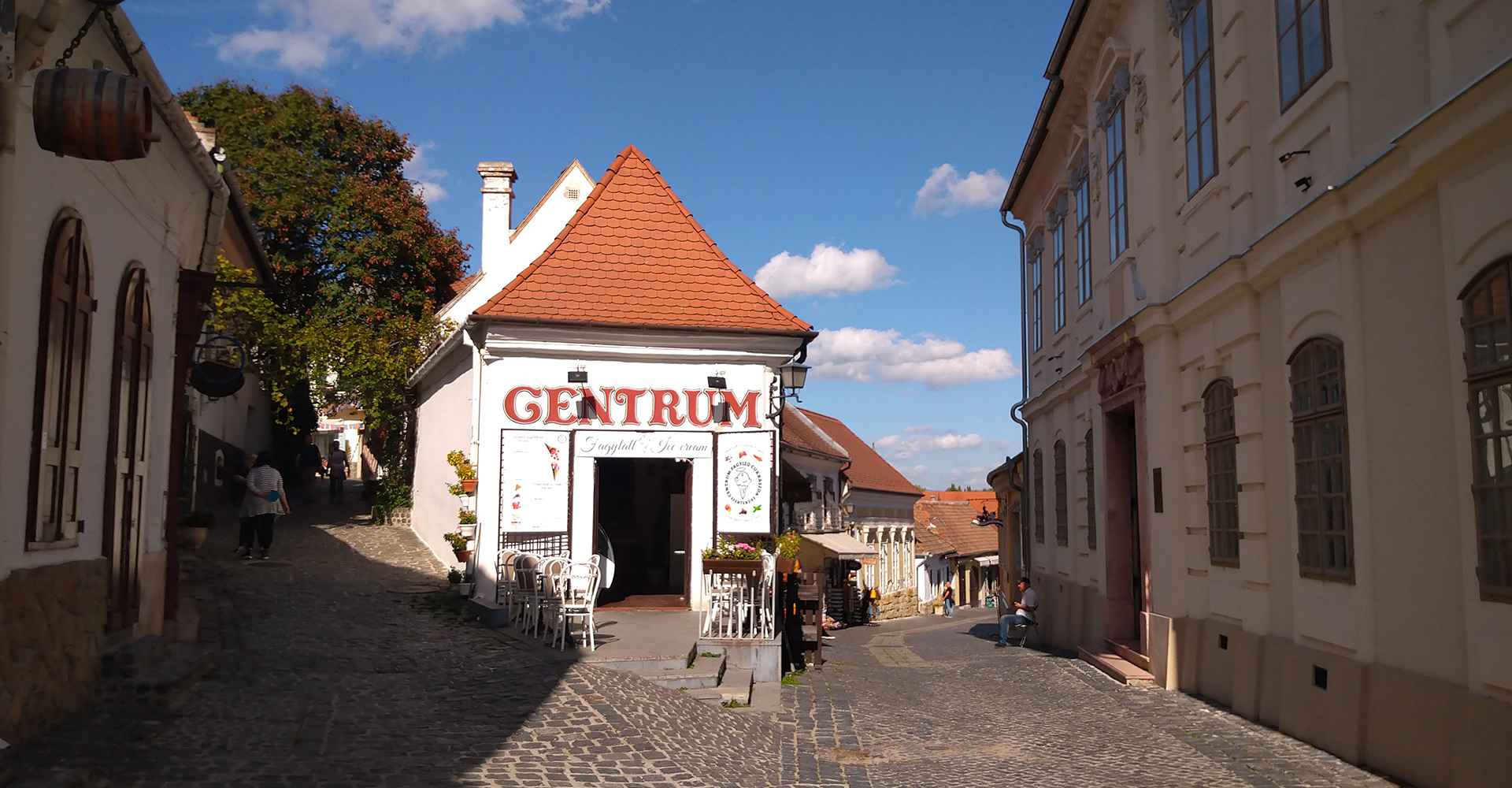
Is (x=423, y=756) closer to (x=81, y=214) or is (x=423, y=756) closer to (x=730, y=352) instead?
(x=81, y=214)

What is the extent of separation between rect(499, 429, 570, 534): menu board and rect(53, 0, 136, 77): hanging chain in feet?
25.6

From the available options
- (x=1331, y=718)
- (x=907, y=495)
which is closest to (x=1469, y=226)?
(x=1331, y=718)

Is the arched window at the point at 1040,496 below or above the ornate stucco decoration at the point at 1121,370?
below

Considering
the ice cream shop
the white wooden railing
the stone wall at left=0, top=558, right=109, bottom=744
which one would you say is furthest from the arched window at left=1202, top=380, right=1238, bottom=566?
the stone wall at left=0, top=558, right=109, bottom=744

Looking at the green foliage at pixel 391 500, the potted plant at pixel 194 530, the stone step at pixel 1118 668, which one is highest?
the green foliage at pixel 391 500

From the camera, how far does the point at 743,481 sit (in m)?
15.7

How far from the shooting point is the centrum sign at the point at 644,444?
51.0 ft

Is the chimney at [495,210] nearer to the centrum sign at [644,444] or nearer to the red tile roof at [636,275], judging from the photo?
the red tile roof at [636,275]

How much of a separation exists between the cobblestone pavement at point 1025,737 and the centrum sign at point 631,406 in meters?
3.67

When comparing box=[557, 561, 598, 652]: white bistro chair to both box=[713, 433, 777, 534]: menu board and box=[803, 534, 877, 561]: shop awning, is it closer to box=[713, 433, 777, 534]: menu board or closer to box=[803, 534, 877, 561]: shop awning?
box=[713, 433, 777, 534]: menu board

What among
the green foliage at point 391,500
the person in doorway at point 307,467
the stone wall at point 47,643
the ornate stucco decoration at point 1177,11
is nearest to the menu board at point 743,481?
the ornate stucco decoration at point 1177,11

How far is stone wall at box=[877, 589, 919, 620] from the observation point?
42656 millimetres

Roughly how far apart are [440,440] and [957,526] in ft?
132

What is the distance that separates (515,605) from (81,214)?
7.43 meters
